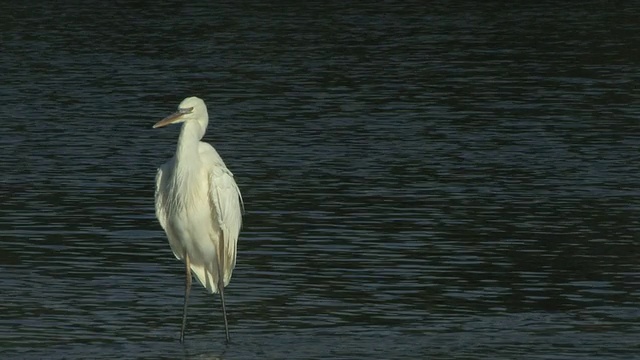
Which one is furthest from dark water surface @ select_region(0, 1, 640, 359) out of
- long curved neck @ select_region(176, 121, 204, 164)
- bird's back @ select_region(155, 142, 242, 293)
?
long curved neck @ select_region(176, 121, 204, 164)

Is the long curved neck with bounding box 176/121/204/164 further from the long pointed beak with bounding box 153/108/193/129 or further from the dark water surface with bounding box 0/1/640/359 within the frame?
the dark water surface with bounding box 0/1/640/359

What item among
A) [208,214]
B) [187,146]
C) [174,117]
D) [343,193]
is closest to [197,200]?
[208,214]

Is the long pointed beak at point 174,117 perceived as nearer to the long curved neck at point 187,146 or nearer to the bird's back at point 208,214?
the long curved neck at point 187,146

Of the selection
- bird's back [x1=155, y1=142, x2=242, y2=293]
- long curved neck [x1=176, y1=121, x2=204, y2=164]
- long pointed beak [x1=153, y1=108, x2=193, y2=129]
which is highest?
long pointed beak [x1=153, y1=108, x2=193, y2=129]

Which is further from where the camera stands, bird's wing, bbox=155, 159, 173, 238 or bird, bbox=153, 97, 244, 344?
bird's wing, bbox=155, 159, 173, 238

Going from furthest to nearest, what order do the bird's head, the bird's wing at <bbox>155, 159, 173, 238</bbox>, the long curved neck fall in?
the bird's wing at <bbox>155, 159, 173, 238</bbox> < the bird's head < the long curved neck

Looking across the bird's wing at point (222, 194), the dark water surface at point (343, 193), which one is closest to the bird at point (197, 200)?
the bird's wing at point (222, 194)

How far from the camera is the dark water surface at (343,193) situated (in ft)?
43.4

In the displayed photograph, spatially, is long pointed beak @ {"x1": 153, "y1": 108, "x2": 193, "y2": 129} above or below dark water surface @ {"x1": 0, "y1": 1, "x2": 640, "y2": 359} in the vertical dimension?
above

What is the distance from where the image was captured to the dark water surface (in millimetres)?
13219

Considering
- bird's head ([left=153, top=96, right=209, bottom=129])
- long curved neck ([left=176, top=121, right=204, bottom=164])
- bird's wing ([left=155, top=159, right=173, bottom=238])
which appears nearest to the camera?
long curved neck ([left=176, top=121, right=204, bottom=164])

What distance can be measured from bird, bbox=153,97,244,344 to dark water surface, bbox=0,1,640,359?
0.54m

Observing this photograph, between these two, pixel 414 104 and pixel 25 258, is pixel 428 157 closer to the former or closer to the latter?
pixel 414 104

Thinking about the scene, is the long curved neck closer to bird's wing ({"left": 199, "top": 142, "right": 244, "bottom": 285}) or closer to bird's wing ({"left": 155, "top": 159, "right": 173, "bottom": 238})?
bird's wing ({"left": 199, "top": 142, "right": 244, "bottom": 285})
